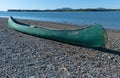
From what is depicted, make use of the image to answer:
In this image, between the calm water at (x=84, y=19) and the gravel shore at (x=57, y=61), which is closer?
the gravel shore at (x=57, y=61)

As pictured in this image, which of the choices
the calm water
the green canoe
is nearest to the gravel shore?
the green canoe

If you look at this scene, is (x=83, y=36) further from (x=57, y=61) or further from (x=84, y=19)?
(x=84, y=19)

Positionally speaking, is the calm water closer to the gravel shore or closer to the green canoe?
the green canoe

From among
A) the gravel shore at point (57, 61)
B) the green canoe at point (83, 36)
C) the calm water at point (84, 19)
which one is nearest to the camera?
the gravel shore at point (57, 61)

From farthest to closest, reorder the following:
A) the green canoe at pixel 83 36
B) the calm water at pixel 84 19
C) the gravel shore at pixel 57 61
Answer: the calm water at pixel 84 19, the green canoe at pixel 83 36, the gravel shore at pixel 57 61

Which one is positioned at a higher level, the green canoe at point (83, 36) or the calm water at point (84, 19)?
the green canoe at point (83, 36)

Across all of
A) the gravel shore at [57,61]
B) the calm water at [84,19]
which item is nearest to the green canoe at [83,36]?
the gravel shore at [57,61]

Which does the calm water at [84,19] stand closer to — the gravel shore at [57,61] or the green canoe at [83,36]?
the green canoe at [83,36]

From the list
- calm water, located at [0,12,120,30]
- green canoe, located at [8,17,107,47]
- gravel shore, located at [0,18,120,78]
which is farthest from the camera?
calm water, located at [0,12,120,30]

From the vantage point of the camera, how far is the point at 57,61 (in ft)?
35.0

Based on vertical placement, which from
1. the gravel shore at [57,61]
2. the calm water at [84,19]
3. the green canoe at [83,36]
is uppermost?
the green canoe at [83,36]

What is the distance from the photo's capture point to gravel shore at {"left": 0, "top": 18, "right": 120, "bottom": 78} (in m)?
9.02

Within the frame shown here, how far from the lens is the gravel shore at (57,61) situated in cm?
902

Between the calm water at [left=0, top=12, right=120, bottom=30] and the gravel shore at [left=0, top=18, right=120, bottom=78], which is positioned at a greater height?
the gravel shore at [left=0, top=18, right=120, bottom=78]
